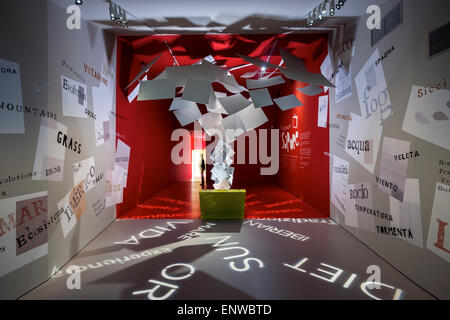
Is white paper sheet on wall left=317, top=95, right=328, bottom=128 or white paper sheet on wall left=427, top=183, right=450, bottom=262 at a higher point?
white paper sheet on wall left=317, top=95, right=328, bottom=128

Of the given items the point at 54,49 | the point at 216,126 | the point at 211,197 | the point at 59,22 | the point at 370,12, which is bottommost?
the point at 211,197

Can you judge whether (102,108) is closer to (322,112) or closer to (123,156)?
(123,156)

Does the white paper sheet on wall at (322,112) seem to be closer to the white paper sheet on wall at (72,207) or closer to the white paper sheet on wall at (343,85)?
the white paper sheet on wall at (343,85)

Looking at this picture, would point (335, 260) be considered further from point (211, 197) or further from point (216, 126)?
point (216, 126)

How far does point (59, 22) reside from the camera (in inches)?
78.1

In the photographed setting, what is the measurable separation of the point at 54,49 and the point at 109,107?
1.10m

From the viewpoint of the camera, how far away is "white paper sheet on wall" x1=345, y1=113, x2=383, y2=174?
2198 millimetres

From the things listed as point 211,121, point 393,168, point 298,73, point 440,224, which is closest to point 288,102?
point 298,73

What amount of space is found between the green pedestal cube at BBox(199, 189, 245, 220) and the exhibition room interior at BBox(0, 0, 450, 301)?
0.02 m

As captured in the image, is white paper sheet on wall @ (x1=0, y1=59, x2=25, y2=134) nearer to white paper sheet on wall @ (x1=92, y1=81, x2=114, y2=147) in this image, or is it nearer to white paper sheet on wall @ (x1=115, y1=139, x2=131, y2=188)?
white paper sheet on wall @ (x1=92, y1=81, x2=114, y2=147)

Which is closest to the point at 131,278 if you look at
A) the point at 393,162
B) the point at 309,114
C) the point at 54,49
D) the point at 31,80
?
the point at 31,80

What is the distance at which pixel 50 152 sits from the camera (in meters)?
1.83

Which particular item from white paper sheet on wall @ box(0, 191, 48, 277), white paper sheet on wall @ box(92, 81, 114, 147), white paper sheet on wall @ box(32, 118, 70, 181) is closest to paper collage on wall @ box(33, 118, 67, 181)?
white paper sheet on wall @ box(32, 118, 70, 181)

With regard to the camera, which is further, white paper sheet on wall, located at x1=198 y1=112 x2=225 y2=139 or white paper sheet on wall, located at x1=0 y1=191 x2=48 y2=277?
white paper sheet on wall, located at x1=198 y1=112 x2=225 y2=139
